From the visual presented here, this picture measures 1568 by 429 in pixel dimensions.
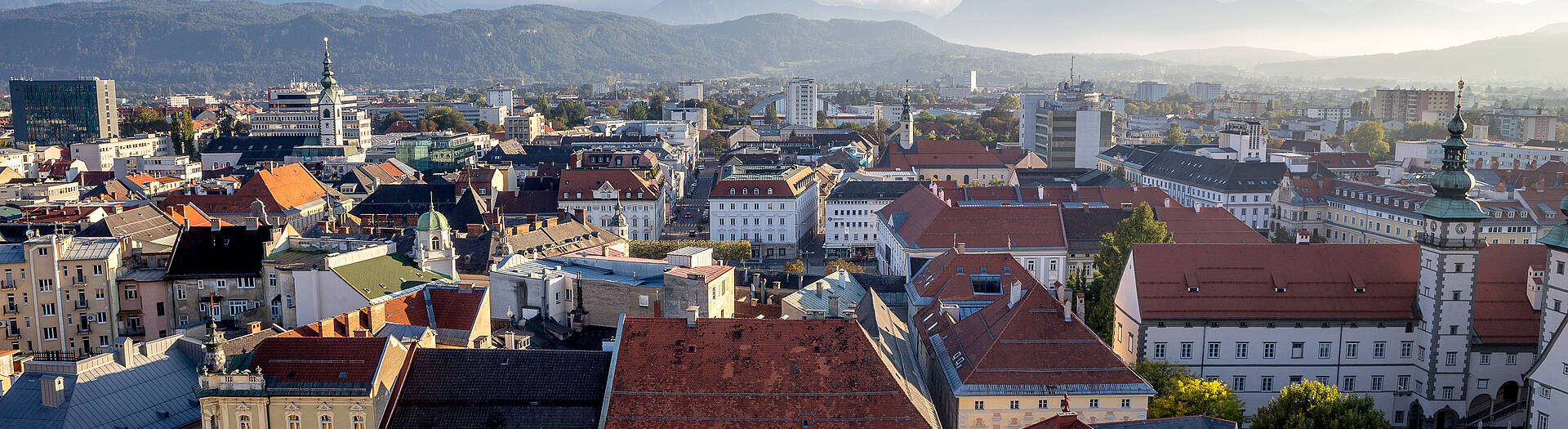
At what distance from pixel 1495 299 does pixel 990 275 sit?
23094 millimetres

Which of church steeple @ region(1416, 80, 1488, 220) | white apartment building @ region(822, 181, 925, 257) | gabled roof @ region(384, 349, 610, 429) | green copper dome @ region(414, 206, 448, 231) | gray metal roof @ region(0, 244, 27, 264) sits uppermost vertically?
church steeple @ region(1416, 80, 1488, 220)

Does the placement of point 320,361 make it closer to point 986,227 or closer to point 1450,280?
point 1450,280

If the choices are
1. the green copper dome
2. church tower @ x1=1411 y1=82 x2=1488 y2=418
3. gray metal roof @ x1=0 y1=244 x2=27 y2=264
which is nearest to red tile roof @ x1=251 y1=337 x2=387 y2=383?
the green copper dome

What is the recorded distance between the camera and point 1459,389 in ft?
175

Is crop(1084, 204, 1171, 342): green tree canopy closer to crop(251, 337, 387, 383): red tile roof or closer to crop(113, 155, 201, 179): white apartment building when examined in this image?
crop(251, 337, 387, 383): red tile roof

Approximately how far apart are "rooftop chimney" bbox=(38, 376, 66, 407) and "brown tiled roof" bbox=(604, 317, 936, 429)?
18.5 metres

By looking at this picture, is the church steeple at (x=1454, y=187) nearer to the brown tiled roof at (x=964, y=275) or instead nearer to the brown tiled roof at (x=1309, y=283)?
the brown tiled roof at (x=1309, y=283)

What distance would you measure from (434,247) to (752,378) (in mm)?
30776

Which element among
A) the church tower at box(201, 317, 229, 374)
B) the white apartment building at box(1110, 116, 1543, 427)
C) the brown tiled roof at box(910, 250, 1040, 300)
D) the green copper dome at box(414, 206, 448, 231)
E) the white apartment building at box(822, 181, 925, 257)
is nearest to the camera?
the church tower at box(201, 317, 229, 374)

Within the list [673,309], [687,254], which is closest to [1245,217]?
[687,254]

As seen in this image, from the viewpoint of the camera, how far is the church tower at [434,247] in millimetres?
60031

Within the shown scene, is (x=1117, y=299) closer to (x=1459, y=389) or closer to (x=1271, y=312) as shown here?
(x=1271, y=312)

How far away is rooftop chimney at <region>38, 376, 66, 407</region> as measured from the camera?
38344 millimetres

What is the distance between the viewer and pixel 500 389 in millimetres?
36688
